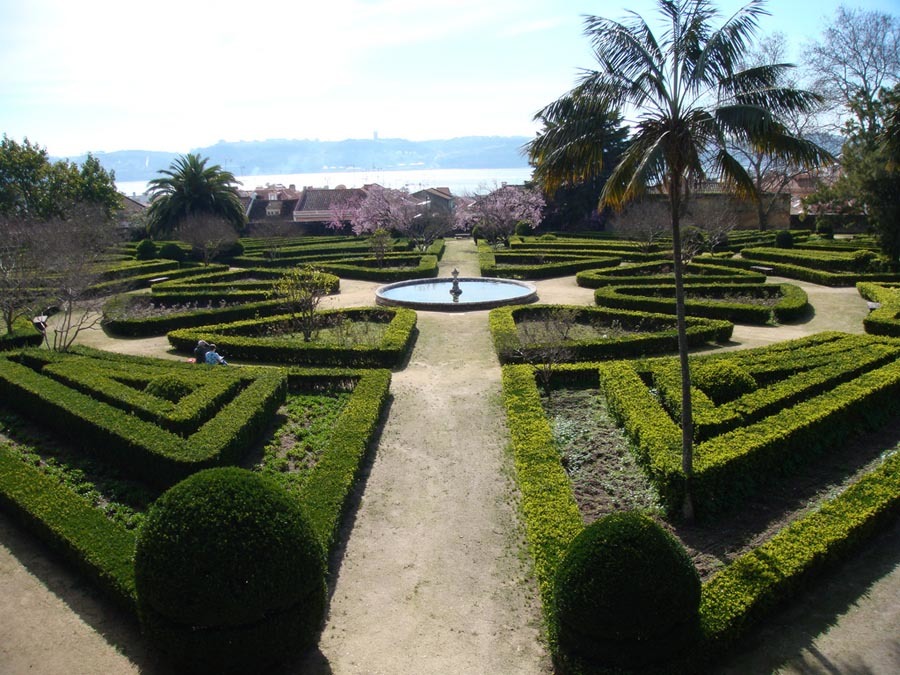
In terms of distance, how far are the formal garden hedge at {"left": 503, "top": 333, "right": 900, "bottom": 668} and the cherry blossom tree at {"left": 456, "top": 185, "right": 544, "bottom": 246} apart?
92.8 feet

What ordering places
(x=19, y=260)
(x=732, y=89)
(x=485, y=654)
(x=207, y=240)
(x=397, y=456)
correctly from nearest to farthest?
(x=485, y=654)
(x=732, y=89)
(x=397, y=456)
(x=19, y=260)
(x=207, y=240)

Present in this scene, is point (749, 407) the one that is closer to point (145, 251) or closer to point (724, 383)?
point (724, 383)

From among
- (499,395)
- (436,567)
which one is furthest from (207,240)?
(436,567)

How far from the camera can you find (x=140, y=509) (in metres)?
9.25

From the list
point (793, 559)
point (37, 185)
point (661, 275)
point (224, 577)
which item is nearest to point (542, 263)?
point (661, 275)

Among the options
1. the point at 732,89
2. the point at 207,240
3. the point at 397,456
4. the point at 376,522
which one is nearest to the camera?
the point at 732,89

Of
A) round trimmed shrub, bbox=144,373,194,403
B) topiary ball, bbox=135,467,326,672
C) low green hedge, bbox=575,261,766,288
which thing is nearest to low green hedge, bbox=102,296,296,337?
round trimmed shrub, bbox=144,373,194,403

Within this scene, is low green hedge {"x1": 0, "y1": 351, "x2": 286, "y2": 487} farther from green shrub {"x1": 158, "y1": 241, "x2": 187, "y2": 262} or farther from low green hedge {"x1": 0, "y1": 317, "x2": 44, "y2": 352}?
green shrub {"x1": 158, "y1": 241, "x2": 187, "y2": 262}

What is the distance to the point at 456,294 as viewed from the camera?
24375 mm

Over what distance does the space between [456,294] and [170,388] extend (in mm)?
13591

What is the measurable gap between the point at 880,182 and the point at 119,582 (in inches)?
1092

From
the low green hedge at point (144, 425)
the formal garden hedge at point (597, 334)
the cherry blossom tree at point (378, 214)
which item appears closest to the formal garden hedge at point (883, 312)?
the formal garden hedge at point (597, 334)

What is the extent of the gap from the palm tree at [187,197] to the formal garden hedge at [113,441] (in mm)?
28366

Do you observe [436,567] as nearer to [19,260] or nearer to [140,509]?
[140,509]
